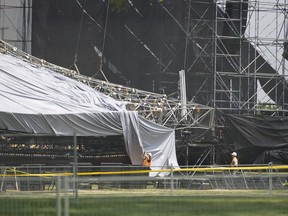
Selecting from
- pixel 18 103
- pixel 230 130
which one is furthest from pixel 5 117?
pixel 230 130

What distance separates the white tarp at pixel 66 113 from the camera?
87.9ft

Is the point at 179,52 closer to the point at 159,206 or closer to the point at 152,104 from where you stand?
the point at 152,104

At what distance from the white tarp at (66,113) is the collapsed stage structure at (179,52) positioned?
297 cm

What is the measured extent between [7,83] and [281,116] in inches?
553

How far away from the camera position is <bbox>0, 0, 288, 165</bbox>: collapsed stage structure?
35.9 m

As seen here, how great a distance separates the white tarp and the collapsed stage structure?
Result: 2970 mm

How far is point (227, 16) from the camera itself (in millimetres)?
37844

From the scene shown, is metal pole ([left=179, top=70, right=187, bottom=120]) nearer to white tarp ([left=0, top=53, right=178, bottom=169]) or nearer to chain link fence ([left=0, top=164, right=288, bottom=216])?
white tarp ([left=0, top=53, right=178, bottom=169])

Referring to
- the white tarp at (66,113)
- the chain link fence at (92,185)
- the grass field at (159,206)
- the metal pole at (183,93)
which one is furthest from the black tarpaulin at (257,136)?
the grass field at (159,206)

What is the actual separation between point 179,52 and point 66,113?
11.3 metres

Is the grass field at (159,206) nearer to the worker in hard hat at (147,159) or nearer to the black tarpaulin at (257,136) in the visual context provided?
the worker in hard hat at (147,159)

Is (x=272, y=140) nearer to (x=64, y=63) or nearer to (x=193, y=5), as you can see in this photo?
(x=193, y=5)

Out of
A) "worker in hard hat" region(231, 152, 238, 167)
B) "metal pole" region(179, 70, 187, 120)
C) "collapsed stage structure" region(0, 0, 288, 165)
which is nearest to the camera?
"worker in hard hat" region(231, 152, 238, 167)

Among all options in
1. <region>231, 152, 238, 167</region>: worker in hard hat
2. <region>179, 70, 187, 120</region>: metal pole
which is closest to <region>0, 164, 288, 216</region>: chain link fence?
<region>231, 152, 238, 167</region>: worker in hard hat
